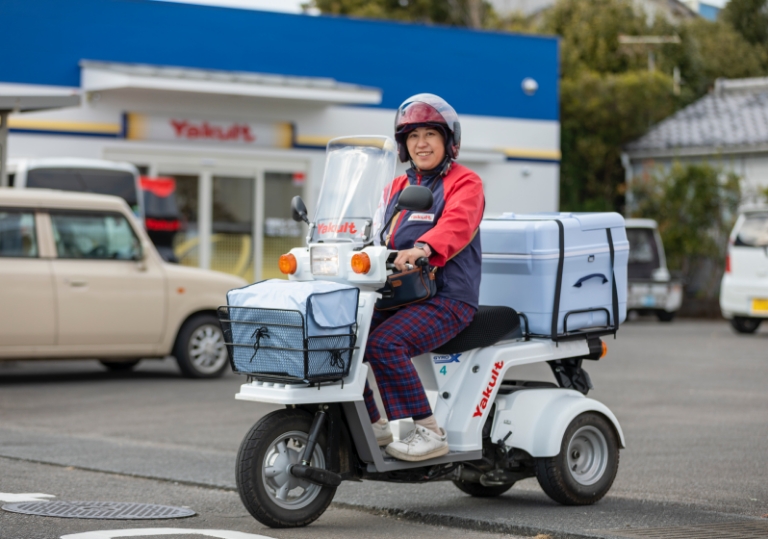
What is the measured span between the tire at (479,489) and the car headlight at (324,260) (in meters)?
1.69

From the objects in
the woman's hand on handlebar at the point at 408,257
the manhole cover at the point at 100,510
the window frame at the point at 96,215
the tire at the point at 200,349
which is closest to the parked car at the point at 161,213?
the tire at the point at 200,349

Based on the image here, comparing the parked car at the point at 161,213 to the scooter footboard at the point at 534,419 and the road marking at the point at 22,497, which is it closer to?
the road marking at the point at 22,497

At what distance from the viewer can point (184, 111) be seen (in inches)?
904

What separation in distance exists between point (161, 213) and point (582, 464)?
51.1 feet

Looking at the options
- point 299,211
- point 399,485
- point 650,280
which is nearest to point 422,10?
point 650,280

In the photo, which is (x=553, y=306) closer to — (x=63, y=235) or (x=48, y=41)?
(x=63, y=235)

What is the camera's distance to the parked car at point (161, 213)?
21.1 metres

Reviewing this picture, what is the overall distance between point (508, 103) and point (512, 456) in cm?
2124

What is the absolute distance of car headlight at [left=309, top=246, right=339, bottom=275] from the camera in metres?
5.98

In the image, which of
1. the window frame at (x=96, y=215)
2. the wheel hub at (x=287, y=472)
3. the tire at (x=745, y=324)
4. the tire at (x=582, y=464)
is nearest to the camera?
the wheel hub at (x=287, y=472)

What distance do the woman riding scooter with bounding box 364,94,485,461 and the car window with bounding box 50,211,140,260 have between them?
7.43 meters

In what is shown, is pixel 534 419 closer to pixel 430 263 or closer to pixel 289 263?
pixel 430 263

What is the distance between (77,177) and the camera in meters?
18.8

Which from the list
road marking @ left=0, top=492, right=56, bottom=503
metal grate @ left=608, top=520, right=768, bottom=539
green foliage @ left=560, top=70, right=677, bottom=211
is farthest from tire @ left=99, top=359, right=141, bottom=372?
green foliage @ left=560, top=70, right=677, bottom=211
